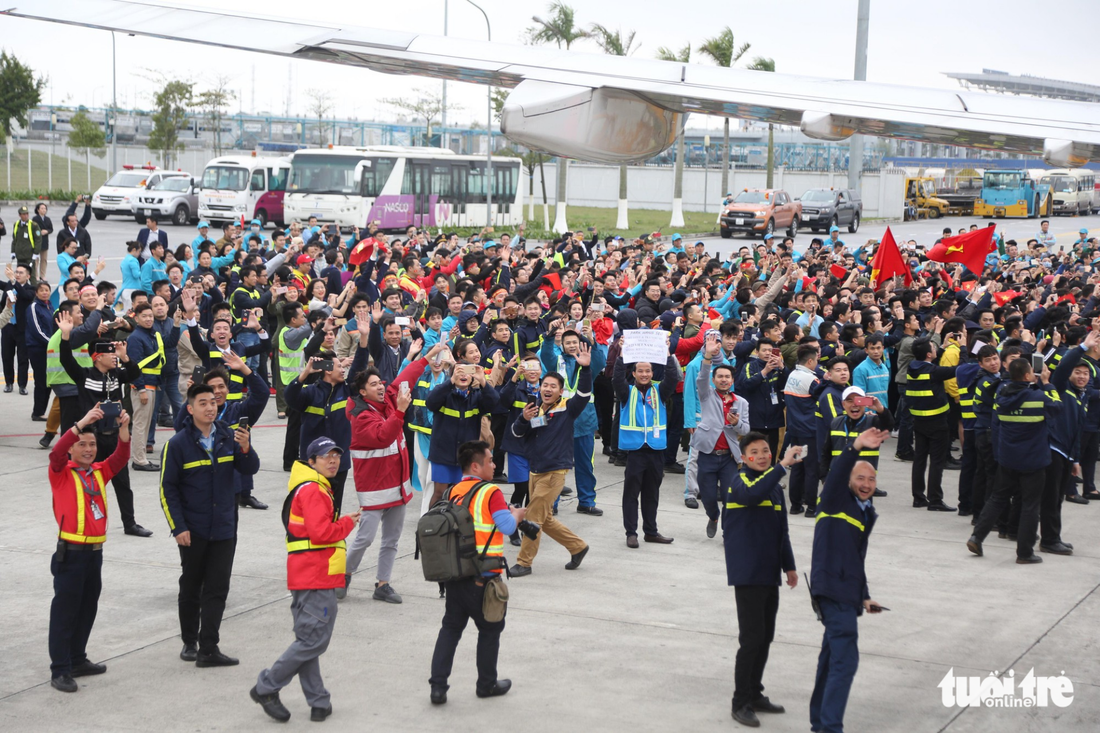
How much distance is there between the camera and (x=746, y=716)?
6.43 meters

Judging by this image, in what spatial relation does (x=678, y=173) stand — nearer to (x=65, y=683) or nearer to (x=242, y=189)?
(x=242, y=189)

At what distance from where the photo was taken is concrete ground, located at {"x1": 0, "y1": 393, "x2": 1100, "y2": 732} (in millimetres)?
6500

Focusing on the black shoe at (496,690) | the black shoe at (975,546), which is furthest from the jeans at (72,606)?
the black shoe at (975,546)

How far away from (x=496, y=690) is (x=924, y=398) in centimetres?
663

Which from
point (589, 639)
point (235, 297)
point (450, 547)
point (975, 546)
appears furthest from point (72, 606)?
point (235, 297)

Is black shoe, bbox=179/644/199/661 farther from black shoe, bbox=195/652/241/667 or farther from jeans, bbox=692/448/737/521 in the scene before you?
jeans, bbox=692/448/737/521

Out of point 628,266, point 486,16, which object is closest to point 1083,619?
point 628,266

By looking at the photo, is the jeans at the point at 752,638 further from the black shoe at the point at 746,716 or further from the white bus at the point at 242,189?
the white bus at the point at 242,189

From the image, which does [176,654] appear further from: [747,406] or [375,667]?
[747,406]

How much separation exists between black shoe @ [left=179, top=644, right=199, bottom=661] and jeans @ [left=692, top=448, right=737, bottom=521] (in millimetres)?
4755

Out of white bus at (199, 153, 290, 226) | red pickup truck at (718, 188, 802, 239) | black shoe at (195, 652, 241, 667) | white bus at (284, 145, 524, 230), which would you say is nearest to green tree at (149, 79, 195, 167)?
white bus at (199, 153, 290, 226)

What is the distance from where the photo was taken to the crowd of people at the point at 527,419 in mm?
6562

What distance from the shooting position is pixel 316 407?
9.37 meters

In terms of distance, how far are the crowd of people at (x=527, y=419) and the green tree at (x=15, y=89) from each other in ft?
141
